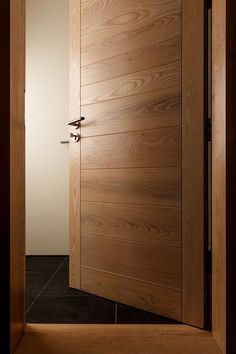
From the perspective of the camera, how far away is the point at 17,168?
1.18 meters

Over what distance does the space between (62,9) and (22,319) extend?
2.35 meters

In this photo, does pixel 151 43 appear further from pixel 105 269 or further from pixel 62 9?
pixel 62 9

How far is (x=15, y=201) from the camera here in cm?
115

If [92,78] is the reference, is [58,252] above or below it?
below

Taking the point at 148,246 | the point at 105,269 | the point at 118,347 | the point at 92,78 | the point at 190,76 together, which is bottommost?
the point at 118,347

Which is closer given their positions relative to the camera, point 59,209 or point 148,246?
point 148,246

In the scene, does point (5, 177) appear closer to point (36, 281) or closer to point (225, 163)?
point (225, 163)

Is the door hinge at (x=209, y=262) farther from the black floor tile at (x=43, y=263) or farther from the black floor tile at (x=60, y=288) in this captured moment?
the black floor tile at (x=43, y=263)

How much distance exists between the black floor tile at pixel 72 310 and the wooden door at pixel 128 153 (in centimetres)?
8

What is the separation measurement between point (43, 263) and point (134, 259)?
3.48ft

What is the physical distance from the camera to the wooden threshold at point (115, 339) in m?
1.15

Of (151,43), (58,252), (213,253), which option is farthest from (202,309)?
(58,252)
